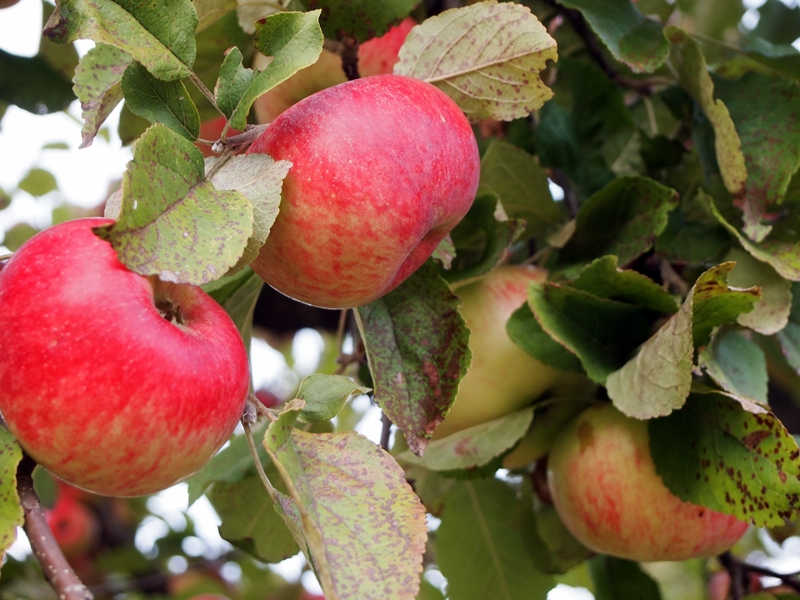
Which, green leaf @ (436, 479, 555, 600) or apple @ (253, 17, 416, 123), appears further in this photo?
green leaf @ (436, 479, 555, 600)

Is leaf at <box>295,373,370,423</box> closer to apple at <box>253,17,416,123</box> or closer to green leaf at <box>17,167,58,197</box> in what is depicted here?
apple at <box>253,17,416,123</box>

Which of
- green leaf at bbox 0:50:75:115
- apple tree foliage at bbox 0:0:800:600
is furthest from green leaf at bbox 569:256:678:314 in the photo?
green leaf at bbox 0:50:75:115

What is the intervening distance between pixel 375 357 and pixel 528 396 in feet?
0.83

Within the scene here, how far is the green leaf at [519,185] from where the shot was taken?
2.81ft

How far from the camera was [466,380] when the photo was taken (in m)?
0.82

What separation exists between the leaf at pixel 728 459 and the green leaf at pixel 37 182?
140 cm

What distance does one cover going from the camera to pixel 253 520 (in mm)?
911

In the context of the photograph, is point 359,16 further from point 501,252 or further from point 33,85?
point 33,85

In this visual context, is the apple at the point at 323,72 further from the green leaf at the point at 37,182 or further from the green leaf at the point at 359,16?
the green leaf at the point at 37,182

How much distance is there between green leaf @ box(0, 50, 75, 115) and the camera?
3.47ft

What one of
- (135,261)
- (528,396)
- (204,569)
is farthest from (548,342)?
(204,569)

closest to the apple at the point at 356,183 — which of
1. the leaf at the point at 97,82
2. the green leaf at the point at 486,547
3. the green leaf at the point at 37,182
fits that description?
the leaf at the point at 97,82

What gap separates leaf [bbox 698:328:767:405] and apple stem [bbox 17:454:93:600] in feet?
1.76

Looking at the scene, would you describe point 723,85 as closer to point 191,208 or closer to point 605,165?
point 605,165
